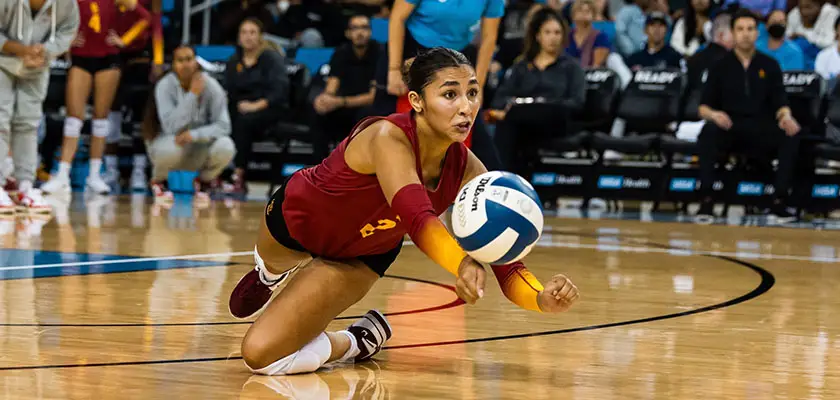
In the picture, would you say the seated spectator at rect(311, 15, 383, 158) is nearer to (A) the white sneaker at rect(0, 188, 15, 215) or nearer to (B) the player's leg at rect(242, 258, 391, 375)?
(A) the white sneaker at rect(0, 188, 15, 215)

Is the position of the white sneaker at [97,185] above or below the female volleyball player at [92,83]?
below

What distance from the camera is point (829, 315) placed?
502cm

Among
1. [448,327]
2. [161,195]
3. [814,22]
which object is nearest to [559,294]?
[448,327]

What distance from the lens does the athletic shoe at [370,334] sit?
3875mm

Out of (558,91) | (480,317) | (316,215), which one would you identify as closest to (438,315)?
(480,317)

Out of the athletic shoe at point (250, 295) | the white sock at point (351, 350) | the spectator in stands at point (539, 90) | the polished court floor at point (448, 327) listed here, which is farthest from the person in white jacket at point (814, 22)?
the white sock at point (351, 350)

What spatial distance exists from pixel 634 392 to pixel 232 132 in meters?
9.80

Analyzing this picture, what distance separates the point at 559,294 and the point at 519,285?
253 mm

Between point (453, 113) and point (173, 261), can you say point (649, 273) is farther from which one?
point (453, 113)

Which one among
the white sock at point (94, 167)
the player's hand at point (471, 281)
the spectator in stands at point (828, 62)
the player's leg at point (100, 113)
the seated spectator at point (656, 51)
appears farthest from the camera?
the seated spectator at point (656, 51)

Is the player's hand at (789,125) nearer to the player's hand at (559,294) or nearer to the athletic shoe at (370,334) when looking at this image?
the athletic shoe at (370,334)

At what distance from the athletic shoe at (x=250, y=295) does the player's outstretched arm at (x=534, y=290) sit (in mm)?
1124

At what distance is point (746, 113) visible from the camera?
1068 centimetres

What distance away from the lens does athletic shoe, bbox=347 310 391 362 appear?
388 centimetres
